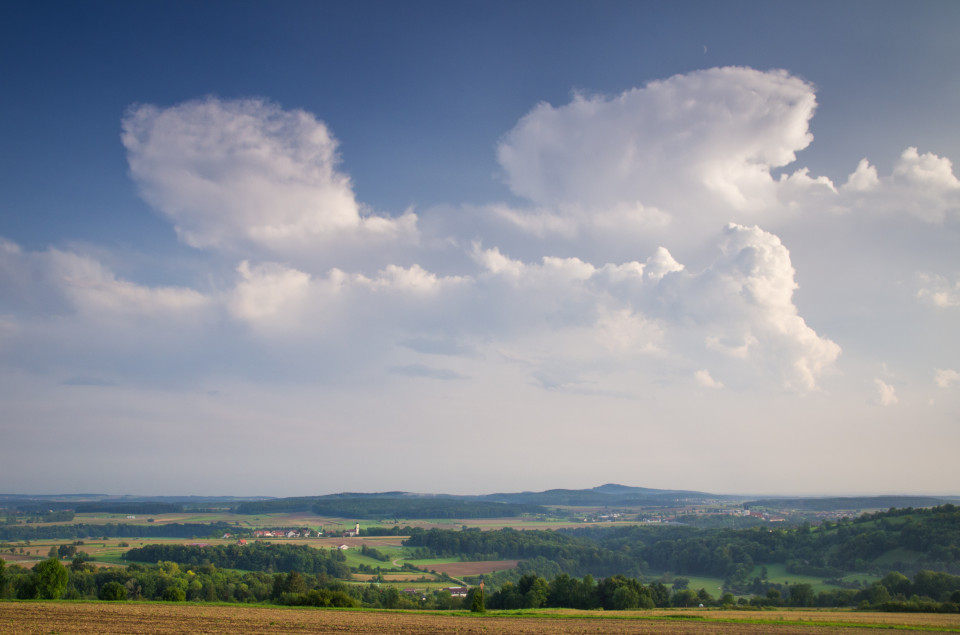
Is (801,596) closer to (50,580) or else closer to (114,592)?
(114,592)

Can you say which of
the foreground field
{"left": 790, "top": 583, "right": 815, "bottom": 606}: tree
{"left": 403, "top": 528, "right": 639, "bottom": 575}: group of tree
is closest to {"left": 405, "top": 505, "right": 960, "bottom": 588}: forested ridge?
{"left": 403, "top": 528, "right": 639, "bottom": 575}: group of tree

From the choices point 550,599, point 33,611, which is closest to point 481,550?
point 550,599

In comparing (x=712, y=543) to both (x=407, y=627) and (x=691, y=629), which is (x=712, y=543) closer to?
(x=691, y=629)

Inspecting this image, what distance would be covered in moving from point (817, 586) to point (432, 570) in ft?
264

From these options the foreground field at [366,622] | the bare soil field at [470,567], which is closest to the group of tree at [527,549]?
the bare soil field at [470,567]

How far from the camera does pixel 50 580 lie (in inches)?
1964

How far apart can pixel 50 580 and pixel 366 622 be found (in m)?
31.8

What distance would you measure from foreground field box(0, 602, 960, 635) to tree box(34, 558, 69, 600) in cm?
526

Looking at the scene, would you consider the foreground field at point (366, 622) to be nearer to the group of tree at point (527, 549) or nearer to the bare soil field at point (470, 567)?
the bare soil field at point (470, 567)

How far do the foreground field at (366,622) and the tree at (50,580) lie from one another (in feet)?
17.3

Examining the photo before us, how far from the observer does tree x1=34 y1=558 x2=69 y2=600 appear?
4969 centimetres

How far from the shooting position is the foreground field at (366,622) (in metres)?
34.9

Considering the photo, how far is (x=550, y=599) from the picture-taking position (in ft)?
226

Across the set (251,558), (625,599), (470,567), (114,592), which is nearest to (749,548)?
(470,567)
